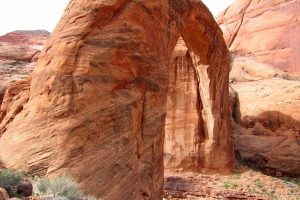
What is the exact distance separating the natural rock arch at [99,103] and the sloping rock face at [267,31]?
715 inches

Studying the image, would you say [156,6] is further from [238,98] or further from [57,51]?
[238,98]

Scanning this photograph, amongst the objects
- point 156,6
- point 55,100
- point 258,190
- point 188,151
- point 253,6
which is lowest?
point 258,190

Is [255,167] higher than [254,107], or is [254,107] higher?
[254,107]

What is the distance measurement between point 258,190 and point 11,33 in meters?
36.5

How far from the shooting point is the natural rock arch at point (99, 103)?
626 centimetres

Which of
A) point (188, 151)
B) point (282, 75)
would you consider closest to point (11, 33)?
point (282, 75)

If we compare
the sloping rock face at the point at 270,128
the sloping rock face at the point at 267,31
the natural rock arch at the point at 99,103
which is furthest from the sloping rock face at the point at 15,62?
the sloping rock face at the point at 267,31

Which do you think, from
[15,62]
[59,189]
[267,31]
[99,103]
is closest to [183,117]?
[99,103]

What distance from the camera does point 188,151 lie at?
14.6 metres

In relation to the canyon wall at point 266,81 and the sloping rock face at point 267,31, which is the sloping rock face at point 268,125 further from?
the sloping rock face at point 267,31

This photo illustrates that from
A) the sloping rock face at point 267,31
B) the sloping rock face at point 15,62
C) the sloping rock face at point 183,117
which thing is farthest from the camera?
the sloping rock face at point 267,31

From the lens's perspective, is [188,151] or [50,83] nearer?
[50,83]

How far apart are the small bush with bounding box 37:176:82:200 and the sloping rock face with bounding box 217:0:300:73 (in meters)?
21.5

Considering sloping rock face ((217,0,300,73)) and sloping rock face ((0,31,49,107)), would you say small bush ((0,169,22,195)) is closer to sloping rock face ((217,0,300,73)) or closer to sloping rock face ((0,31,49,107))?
sloping rock face ((0,31,49,107))
